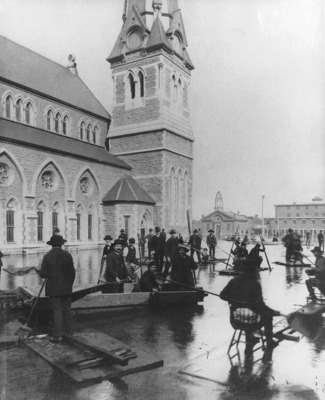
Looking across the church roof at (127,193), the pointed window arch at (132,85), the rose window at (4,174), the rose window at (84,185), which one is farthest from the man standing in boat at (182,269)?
the pointed window arch at (132,85)

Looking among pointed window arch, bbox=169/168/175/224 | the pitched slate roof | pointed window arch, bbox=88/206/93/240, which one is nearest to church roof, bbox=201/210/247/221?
pointed window arch, bbox=169/168/175/224

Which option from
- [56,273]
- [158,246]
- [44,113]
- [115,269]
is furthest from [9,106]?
[56,273]

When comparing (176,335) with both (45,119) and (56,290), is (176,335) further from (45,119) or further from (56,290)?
(45,119)

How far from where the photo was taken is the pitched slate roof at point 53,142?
22422 millimetres

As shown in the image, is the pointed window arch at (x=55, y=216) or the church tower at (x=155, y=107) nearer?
the pointed window arch at (x=55, y=216)

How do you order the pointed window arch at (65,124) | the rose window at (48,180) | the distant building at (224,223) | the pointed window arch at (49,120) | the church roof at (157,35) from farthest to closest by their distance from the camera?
the distant building at (224,223) → the church roof at (157,35) → the pointed window arch at (65,124) → the pointed window arch at (49,120) → the rose window at (48,180)

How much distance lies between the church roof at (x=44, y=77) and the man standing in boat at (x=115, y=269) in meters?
21.1

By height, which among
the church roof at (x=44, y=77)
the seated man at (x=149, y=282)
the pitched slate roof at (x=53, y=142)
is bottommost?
the seated man at (x=149, y=282)

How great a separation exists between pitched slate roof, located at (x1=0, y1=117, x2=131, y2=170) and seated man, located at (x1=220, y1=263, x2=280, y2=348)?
64.1 feet

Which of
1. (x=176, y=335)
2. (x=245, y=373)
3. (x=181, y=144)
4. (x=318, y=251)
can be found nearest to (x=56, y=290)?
(x=176, y=335)

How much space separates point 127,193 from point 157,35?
47.2 ft

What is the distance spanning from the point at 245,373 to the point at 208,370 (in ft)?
1.62

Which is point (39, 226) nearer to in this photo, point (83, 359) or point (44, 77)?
point (44, 77)

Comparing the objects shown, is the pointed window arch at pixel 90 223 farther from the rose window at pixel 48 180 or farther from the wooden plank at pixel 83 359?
the wooden plank at pixel 83 359
